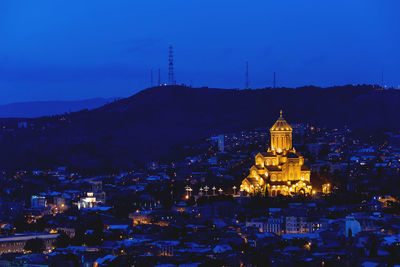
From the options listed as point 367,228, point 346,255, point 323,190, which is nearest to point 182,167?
point 323,190

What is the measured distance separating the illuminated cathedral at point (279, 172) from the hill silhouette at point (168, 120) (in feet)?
81.7

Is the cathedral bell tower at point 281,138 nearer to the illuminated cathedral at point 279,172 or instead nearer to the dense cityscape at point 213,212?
the illuminated cathedral at point 279,172

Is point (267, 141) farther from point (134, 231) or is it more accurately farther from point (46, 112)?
point (46, 112)

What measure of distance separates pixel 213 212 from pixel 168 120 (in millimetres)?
63601

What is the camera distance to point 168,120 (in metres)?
122

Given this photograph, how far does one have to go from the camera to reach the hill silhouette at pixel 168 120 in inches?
4001

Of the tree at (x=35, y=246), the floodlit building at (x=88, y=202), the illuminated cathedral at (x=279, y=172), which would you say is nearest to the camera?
the tree at (x=35, y=246)

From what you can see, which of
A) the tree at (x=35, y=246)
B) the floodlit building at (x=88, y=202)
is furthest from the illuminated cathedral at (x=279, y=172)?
the tree at (x=35, y=246)

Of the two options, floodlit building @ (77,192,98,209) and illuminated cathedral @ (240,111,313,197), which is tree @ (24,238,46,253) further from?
floodlit building @ (77,192,98,209)

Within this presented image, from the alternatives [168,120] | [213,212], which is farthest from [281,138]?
[168,120]

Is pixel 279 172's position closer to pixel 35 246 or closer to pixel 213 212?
pixel 213 212

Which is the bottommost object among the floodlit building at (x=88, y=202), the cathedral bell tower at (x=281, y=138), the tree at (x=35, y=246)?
the tree at (x=35, y=246)

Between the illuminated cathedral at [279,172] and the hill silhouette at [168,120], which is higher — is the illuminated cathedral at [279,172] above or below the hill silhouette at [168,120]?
below

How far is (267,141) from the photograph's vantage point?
8425 centimetres
